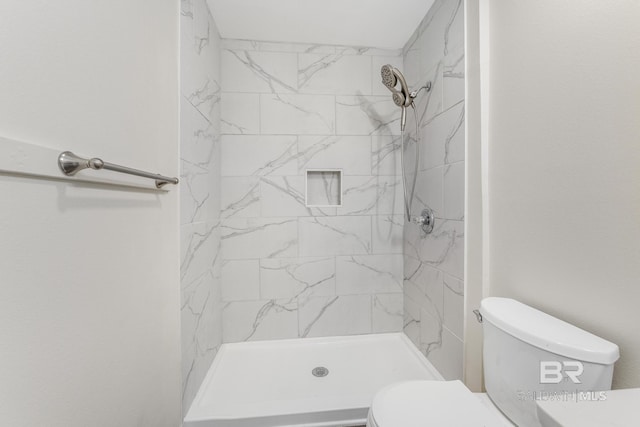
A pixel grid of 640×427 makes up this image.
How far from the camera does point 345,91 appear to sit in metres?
1.88

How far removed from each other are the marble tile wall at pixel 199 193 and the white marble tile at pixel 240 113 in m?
0.08

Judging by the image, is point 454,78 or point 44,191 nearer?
point 44,191

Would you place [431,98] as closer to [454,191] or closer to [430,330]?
[454,191]

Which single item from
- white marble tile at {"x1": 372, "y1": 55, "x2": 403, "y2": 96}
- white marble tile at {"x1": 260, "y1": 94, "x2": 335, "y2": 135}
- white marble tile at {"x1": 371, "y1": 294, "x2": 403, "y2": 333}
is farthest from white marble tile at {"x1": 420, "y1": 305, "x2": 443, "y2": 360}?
white marble tile at {"x1": 372, "y1": 55, "x2": 403, "y2": 96}

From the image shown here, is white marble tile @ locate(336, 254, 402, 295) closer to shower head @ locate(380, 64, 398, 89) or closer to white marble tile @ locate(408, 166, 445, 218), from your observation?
white marble tile @ locate(408, 166, 445, 218)

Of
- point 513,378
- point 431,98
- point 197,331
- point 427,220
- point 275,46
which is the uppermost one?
point 275,46

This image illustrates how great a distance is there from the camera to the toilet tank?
64 cm

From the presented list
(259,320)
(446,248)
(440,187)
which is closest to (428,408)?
(446,248)

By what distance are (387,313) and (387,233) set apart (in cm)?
60

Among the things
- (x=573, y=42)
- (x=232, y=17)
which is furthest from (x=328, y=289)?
(x=232, y=17)

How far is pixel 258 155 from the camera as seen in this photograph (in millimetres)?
1822

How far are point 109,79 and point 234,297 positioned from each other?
4.77 feet

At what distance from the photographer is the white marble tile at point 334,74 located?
1848mm

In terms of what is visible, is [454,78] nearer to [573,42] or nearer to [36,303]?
[573,42]
